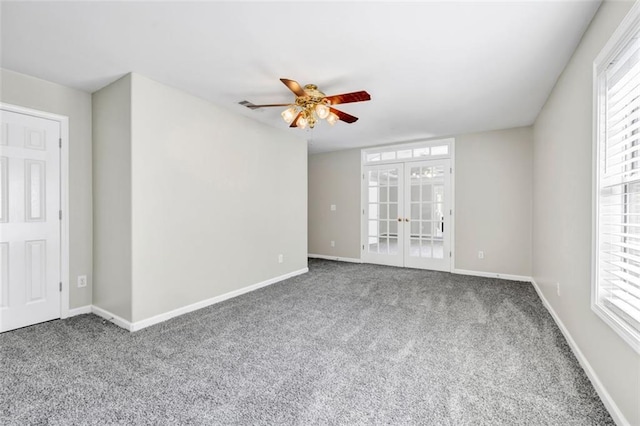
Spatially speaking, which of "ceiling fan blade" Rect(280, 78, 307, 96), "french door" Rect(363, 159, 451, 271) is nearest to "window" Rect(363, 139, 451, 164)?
"french door" Rect(363, 159, 451, 271)

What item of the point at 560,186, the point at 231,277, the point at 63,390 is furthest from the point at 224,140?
the point at 560,186

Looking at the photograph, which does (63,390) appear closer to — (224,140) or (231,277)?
(231,277)

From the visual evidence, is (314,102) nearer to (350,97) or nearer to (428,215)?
(350,97)

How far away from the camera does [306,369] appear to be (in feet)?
6.81

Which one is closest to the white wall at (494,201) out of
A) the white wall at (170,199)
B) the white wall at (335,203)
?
the white wall at (335,203)

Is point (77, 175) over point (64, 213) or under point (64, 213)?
over

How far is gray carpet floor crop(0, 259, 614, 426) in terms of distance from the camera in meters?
1.64

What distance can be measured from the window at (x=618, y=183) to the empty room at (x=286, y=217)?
0.05ft

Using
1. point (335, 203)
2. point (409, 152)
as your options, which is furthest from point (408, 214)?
point (335, 203)

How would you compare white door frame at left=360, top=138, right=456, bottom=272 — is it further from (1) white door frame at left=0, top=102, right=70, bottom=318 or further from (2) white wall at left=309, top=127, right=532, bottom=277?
(1) white door frame at left=0, top=102, right=70, bottom=318

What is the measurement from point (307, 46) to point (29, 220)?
9.85 feet

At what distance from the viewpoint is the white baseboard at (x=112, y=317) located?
2.77 m

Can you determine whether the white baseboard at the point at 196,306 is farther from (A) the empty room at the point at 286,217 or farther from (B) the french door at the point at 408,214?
(B) the french door at the point at 408,214

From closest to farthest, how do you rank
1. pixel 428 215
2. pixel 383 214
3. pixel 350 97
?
pixel 350 97 < pixel 428 215 < pixel 383 214
